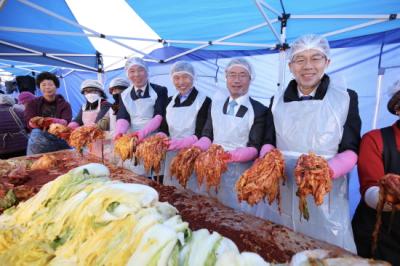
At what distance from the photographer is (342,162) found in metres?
2.24

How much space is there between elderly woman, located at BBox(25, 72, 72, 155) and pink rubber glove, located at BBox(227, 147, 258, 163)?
4.14 metres

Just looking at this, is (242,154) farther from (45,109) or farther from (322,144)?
(45,109)

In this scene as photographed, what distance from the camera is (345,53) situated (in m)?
5.16

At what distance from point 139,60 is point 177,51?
3.65 meters

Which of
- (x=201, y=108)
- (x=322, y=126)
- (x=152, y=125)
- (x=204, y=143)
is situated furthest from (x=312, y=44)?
(x=152, y=125)

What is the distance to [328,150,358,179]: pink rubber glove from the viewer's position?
7.16 ft

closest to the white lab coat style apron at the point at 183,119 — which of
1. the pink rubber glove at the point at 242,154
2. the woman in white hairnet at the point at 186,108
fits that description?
the woman in white hairnet at the point at 186,108

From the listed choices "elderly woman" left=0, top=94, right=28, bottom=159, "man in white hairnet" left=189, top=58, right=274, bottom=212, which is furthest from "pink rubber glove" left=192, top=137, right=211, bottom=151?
"elderly woman" left=0, top=94, right=28, bottom=159

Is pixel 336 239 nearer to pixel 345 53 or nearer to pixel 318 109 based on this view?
pixel 318 109

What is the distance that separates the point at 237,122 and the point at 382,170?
5.25 feet

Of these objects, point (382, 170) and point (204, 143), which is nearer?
point (382, 170)

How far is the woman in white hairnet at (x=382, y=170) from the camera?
2.18 meters

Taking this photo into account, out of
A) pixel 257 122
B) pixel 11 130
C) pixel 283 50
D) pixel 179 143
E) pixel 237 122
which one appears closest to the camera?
pixel 257 122

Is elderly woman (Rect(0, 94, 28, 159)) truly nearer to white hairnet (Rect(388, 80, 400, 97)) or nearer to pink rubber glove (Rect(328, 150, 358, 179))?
pink rubber glove (Rect(328, 150, 358, 179))
